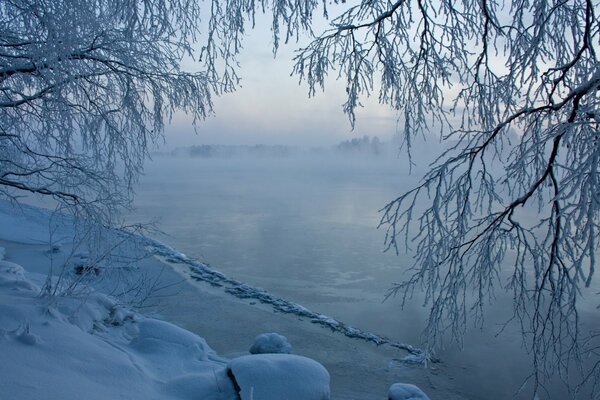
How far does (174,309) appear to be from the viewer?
9.02 meters

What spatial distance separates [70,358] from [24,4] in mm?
2840

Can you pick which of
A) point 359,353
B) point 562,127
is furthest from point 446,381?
point 562,127

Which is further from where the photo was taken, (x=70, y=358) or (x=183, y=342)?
(x=183, y=342)

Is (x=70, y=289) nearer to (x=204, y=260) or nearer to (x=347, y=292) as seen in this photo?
(x=347, y=292)

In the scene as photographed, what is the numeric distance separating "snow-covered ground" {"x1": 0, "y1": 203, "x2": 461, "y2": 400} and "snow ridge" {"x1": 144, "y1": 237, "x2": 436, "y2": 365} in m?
0.25

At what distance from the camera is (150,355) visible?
4844mm

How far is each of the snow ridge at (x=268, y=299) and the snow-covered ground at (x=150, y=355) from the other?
0.25 meters

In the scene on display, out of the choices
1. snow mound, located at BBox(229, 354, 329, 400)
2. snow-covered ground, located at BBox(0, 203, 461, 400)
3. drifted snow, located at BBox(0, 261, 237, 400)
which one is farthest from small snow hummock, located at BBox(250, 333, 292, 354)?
snow mound, located at BBox(229, 354, 329, 400)

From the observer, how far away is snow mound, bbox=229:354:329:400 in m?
4.29

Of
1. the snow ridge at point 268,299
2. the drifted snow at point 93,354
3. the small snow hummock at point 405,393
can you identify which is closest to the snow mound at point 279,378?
the drifted snow at point 93,354

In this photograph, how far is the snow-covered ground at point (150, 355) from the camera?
3.29 m

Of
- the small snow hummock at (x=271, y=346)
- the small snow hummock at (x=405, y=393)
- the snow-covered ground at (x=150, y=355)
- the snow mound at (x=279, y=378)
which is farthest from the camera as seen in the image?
the small snow hummock at (x=271, y=346)

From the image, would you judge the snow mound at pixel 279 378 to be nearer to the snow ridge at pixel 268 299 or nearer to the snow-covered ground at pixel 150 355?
the snow-covered ground at pixel 150 355

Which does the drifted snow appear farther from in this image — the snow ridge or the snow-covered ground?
the snow ridge
